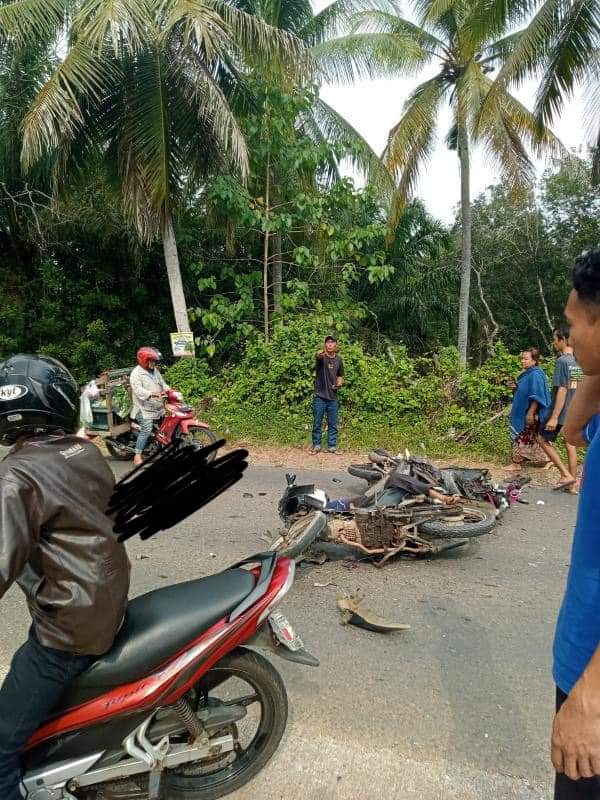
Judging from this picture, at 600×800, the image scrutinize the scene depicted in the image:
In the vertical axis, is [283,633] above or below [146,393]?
below

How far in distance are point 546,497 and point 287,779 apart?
461 cm

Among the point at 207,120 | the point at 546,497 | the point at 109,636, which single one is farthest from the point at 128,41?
the point at 109,636

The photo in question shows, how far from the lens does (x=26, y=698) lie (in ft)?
5.42

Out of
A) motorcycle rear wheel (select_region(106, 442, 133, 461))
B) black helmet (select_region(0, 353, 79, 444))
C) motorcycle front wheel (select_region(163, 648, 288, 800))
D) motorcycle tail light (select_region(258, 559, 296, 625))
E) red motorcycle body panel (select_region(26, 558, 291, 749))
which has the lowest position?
motorcycle rear wheel (select_region(106, 442, 133, 461))

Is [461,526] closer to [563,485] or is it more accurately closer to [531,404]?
[563,485]

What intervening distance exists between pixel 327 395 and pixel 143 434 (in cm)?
270

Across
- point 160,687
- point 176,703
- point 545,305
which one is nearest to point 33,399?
point 160,687

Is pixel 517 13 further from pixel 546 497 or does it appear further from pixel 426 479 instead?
pixel 426 479

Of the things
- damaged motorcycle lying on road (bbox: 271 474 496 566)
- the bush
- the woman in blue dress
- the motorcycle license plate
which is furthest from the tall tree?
the motorcycle license plate

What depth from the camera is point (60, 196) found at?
1091 cm

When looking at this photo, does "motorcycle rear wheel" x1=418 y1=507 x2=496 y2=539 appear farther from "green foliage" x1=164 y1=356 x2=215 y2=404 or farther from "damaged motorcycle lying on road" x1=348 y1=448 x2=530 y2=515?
"green foliage" x1=164 y1=356 x2=215 y2=404

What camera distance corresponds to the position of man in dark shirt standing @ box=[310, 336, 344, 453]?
8148mm

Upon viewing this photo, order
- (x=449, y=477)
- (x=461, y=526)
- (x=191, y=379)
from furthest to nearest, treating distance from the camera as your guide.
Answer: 1. (x=191, y=379)
2. (x=449, y=477)
3. (x=461, y=526)

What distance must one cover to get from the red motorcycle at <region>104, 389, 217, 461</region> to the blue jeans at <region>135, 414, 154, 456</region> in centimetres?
6
